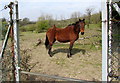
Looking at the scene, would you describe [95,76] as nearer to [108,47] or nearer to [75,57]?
[75,57]

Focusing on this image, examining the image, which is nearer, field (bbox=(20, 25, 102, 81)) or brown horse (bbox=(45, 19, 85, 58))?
field (bbox=(20, 25, 102, 81))

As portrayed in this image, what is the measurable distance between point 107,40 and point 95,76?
1.73 m

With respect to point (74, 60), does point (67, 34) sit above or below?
above

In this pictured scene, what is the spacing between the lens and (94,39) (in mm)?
4426

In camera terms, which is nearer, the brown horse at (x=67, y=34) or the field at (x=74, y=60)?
the field at (x=74, y=60)

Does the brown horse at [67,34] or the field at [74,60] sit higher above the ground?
the brown horse at [67,34]

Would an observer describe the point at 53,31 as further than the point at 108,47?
Yes

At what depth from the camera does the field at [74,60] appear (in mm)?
2572

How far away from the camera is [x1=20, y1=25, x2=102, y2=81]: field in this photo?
257 cm

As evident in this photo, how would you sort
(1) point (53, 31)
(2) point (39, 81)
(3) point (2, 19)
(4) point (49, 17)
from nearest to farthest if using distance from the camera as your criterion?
(3) point (2, 19) < (2) point (39, 81) < (1) point (53, 31) < (4) point (49, 17)

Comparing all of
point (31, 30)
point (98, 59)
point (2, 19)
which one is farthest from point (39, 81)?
point (31, 30)

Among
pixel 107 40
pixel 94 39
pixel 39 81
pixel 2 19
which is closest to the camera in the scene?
pixel 107 40

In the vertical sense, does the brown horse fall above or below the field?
above

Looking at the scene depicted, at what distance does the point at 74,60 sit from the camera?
10.9ft
